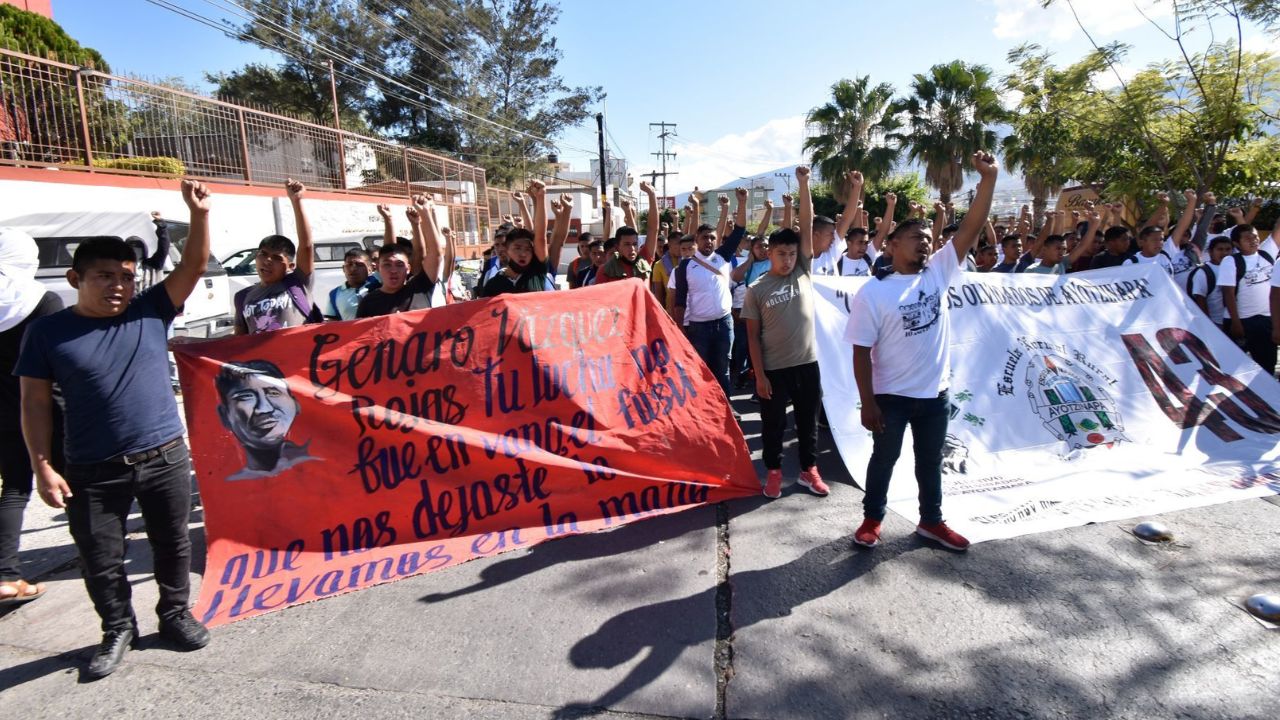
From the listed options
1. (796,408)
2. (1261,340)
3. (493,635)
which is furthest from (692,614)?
(1261,340)

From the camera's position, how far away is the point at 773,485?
4207 mm

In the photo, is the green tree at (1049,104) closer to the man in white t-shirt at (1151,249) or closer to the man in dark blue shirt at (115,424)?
the man in white t-shirt at (1151,249)

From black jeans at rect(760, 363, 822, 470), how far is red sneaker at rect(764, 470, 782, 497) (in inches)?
2.0

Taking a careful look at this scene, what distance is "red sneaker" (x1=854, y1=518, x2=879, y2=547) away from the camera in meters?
3.50

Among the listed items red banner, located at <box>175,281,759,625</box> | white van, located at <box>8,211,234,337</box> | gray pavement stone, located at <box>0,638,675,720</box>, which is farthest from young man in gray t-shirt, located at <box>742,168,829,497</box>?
white van, located at <box>8,211,234,337</box>

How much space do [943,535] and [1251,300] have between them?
14.6ft

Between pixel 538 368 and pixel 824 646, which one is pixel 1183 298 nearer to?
pixel 824 646

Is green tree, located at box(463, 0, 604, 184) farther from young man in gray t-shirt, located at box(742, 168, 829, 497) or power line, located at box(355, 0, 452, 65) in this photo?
young man in gray t-shirt, located at box(742, 168, 829, 497)

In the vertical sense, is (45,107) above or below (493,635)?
above

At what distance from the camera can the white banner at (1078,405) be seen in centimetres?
395

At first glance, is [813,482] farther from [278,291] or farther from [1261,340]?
[1261,340]

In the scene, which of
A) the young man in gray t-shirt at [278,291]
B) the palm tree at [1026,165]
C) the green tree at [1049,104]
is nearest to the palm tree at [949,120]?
the palm tree at [1026,165]

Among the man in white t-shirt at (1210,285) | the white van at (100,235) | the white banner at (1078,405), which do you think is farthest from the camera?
the white van at (100,235)

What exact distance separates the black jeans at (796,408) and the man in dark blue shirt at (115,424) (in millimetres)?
3178
